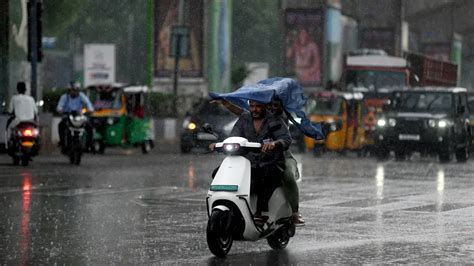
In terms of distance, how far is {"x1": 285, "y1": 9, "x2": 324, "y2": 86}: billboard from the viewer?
76062 millimetres

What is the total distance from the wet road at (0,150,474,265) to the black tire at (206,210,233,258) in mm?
117

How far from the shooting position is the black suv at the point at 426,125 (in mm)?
36406

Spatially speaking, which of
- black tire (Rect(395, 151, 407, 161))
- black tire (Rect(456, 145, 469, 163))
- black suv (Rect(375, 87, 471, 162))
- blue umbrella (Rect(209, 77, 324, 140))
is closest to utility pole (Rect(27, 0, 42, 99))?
black suv (Rect(375, 87, 471, 162))

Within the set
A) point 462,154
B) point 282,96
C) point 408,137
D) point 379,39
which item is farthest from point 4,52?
point 379,39

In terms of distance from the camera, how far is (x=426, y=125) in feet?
120

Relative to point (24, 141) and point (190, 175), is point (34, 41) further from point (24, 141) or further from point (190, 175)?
point (190, 175)

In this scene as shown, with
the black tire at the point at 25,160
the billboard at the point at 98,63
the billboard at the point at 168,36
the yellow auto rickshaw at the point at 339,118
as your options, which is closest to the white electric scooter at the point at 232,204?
the black tire at the point at 25,160

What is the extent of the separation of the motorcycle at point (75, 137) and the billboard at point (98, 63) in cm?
1412

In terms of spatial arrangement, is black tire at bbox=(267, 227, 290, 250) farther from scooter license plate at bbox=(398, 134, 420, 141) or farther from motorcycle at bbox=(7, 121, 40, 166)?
scooter license plate at bbox=(398, 134, 420, 141)

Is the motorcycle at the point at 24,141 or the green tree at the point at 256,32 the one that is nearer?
the motorcycle at the point at 24,141

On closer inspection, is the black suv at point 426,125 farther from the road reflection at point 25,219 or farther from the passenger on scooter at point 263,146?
the passenger on scooter at point 263,146

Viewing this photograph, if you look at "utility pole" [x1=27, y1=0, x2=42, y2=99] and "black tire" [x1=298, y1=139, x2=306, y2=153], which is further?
"black tire" [x1=298, y1=139, x2=306, y2=153]

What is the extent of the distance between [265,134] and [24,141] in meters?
15.6

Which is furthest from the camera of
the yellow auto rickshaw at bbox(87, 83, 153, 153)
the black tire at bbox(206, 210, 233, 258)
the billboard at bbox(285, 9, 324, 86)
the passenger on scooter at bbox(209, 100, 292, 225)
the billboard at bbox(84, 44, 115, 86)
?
the billboard at bbox(285, 9, 324, 86)
